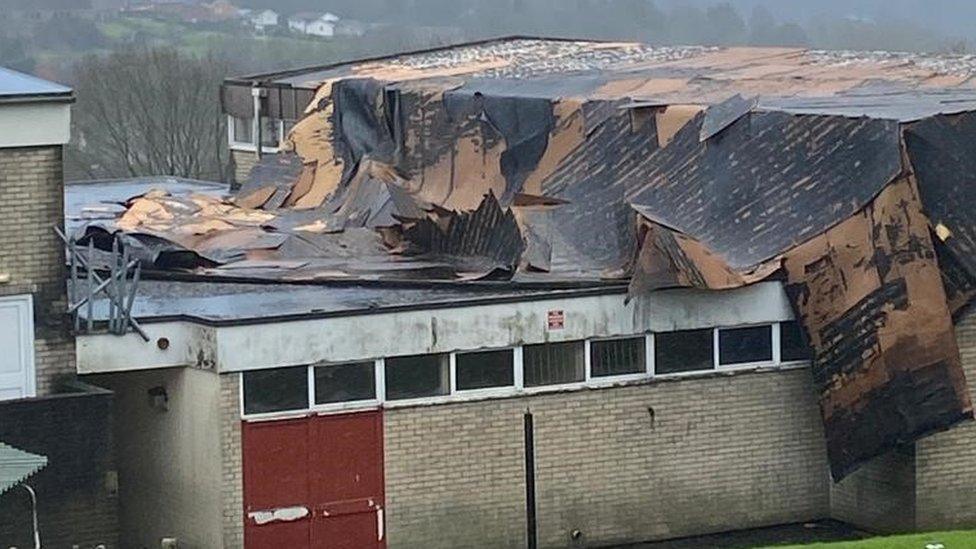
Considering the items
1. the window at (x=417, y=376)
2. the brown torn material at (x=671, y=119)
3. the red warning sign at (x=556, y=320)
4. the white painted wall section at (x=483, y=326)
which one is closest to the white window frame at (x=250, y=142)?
the brown torn material at (x=671, y=119)

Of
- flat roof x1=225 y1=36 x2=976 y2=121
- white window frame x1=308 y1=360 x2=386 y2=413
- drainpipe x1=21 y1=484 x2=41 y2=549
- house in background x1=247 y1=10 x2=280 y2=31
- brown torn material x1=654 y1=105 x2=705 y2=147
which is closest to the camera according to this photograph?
drainpipe x1=21 y1=484 x2=41 y2=549

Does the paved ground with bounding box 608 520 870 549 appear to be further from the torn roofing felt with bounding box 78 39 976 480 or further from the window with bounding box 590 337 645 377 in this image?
the window with bounding box 590 337 645 377

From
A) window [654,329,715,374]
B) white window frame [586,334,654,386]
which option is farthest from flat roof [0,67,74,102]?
window [654,329,715,374]

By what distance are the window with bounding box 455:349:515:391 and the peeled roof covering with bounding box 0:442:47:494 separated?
4.05 m

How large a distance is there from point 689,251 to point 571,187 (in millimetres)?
4858

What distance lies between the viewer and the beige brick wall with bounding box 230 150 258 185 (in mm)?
38956

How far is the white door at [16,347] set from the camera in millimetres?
22266

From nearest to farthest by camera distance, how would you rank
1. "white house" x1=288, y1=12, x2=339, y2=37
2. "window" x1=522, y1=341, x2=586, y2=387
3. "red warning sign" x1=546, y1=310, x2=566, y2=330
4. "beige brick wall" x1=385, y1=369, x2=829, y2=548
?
"beige brick wall" x1=385, y1=369, x2=829, y2=548, "red warning sign" x1=546, y1=310, x2=566, y2=330, "window" x1=522, y1=341, x2=586, y2=387, "white house" x1=288, y1=12, x2=339, y2=37

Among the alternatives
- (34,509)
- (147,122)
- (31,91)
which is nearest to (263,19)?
(147,122)

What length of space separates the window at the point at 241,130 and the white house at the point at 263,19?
86592mm

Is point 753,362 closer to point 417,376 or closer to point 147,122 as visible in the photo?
point 417,376

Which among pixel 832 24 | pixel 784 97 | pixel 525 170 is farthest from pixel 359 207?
pixel 832 24

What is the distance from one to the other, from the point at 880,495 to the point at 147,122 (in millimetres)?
41590

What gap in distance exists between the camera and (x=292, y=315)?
2219 cm
